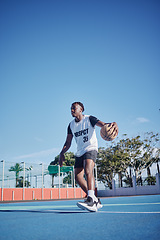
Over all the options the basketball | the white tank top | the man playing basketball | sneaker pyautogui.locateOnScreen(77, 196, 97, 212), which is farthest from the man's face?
sneaker pyautogui.locateOnScreen(77, 196, 97, 212)

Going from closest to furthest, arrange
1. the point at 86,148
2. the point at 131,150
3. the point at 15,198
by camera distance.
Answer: the point at 86,148 → the point at 15,198 → the point at 131,150

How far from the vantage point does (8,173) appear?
73.7 feet

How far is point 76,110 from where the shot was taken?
381cm

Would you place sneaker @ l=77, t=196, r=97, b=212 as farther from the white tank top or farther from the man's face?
the man's face

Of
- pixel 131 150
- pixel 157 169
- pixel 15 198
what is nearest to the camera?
pixel 15 198

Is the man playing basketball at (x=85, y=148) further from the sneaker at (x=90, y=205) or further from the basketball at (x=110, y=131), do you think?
the basketball at (x=110, y=131)

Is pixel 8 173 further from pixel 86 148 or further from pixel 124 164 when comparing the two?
pixel 86 148

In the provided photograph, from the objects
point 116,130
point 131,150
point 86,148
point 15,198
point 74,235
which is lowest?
point 15,198

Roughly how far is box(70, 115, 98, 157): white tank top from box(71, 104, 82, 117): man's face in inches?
5.1

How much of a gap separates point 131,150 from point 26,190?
1438 centimetres

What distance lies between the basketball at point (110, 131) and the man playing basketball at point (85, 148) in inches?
5.0

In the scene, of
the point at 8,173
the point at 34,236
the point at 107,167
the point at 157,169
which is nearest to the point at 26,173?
the point at 8,173

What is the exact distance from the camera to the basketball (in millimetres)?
3307

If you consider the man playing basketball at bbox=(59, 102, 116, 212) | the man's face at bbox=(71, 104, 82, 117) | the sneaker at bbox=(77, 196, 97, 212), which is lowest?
the sneaker at bbox=(77, 196, 97, 212)
